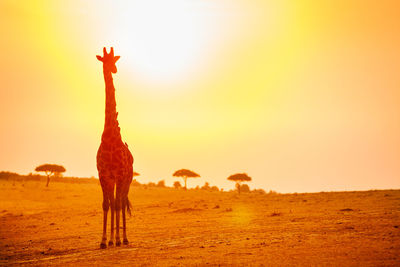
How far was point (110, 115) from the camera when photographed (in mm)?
18906

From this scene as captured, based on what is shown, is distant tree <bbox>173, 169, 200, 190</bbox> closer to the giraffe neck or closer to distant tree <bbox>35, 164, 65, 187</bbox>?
distant tree <bbox>35, 164, 65, 187</bbox>

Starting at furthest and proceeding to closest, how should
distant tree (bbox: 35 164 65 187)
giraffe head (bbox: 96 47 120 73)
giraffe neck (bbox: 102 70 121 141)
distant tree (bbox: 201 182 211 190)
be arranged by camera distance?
distant tree (bbox: 201 182 211 190) < distant tree (bbox: 35 164 65 187) < giraffe head (bbox: 96 47 120 73) < giraffe neck (bbox: 102 70 121 141)

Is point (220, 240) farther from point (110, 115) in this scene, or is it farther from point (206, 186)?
point (206, 186)

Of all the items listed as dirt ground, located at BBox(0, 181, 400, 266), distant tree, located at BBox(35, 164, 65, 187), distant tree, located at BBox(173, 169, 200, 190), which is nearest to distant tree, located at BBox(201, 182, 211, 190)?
distant tree, located at BBox(173, 169, 200, 190)

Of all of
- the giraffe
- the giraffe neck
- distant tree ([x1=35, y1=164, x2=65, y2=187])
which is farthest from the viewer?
distant tree ([x1=35, y1=164, x2=65, y2=187])

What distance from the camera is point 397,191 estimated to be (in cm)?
3556

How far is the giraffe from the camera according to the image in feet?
59.6

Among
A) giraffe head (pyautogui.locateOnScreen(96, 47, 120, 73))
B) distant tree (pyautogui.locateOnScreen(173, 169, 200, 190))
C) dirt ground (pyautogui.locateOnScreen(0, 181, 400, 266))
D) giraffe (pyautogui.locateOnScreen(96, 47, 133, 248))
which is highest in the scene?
distant tree (pyautogui.locateOnScreen(173, 169, 200, 190))

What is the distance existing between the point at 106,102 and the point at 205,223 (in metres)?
7.99

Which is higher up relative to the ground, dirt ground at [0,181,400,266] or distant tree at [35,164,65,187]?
distant tree at [35,164,65,187]

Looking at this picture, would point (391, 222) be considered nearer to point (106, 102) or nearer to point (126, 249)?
point (126, 249)

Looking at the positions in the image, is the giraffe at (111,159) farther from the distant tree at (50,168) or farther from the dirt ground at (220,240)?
the distant tree at (50,168)

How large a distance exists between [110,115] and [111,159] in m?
1.78

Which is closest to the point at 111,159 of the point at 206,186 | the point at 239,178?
the point at 239,178
